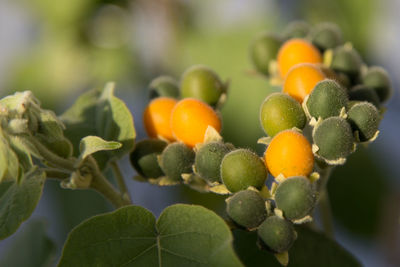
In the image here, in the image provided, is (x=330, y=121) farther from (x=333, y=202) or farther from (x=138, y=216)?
(x=333, y=202)

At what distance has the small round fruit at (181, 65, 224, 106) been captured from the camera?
110cm

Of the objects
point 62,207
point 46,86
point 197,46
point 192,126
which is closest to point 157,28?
point 197,46

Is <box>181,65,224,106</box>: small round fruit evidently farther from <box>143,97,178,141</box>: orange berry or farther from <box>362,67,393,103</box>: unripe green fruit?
<box>362,67,393,103</box>: unripe green fruit

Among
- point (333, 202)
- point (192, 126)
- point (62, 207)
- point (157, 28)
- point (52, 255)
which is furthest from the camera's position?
point (157, 28)

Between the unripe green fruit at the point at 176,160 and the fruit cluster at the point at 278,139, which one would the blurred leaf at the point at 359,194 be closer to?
the fruit cluster at the point at 278,139

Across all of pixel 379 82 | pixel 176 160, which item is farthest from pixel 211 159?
pixel 379 82

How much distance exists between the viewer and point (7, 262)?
51.5 inches

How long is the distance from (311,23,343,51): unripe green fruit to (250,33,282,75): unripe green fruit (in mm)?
81

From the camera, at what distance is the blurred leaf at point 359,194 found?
7.28ft

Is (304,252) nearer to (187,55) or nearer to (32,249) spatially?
(32,249)

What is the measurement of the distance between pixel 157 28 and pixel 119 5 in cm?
27

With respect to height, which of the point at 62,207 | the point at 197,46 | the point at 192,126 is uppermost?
the point at 192,126

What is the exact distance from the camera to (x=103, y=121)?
1.12 meters

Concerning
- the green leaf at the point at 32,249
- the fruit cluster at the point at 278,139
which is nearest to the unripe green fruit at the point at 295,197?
the fruit cluster at the point at 278,139
